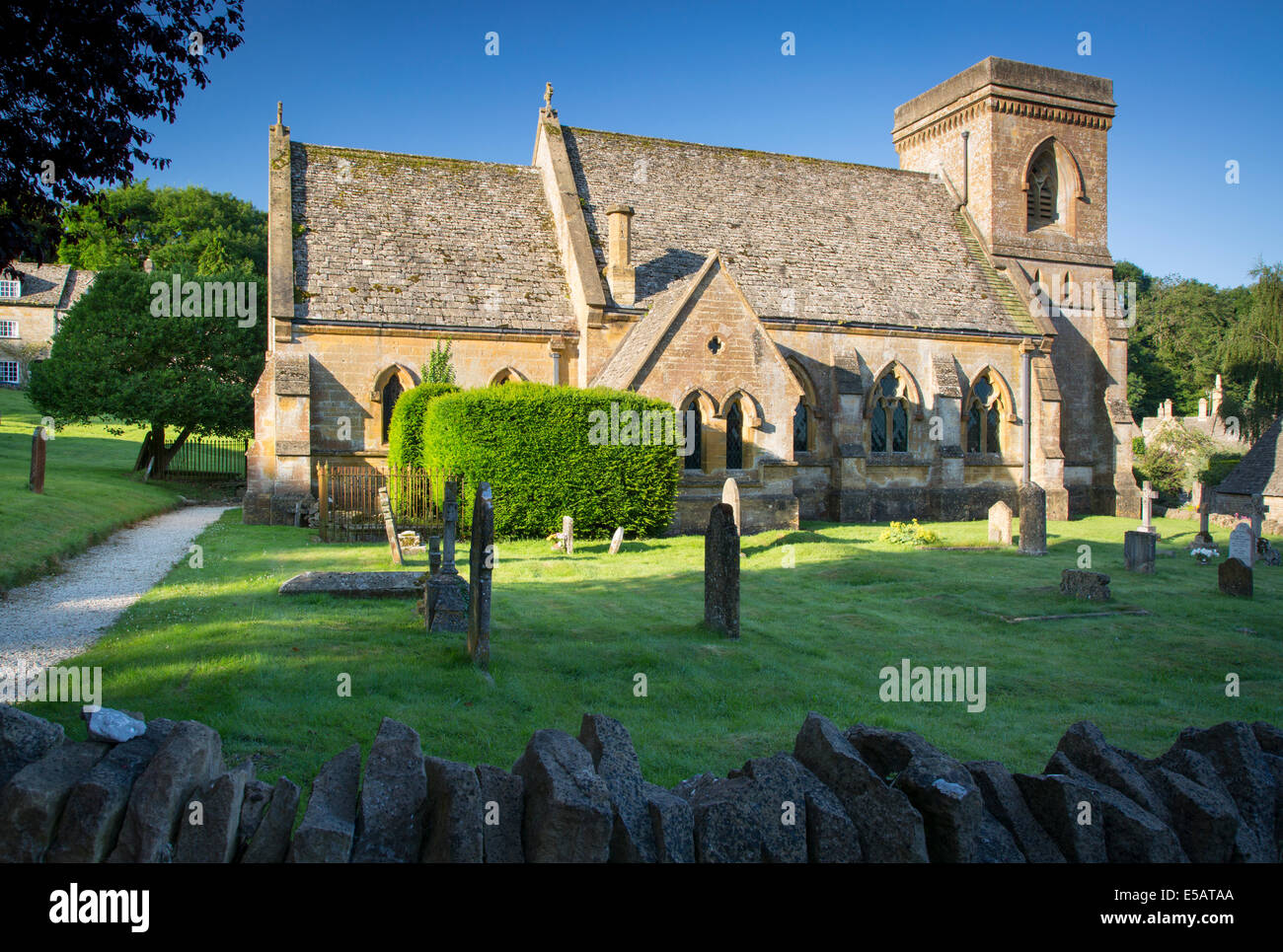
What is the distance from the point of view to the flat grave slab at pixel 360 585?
12266mm

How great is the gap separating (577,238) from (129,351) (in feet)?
57.8

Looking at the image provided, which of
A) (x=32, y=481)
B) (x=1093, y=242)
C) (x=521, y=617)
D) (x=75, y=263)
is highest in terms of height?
(x=75, y=263)

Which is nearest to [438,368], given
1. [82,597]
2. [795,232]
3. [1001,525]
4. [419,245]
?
[419,245]

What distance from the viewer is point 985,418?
3073 centimetres

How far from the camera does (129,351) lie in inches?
1266

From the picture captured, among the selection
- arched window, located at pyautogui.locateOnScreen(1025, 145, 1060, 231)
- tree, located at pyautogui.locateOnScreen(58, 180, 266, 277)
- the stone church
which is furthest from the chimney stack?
tree, located at pyautogui.locateOnScreen(58, 180, 266, 277)

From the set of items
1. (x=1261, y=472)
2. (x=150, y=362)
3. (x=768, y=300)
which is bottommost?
(x=1261, y=472)

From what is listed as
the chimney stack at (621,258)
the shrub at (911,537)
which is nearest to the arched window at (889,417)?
the shrub at (911,537)

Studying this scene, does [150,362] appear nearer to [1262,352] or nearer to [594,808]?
[594,808]

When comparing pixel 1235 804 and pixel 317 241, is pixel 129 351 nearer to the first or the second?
pixel 317 241

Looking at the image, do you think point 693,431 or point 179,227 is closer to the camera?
point 693,431

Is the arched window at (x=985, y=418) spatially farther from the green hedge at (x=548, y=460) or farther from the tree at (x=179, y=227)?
the tree at (x=179, y=227)

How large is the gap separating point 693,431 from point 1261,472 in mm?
19957

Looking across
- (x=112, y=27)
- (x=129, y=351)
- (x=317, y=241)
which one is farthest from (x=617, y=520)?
(x=129, y=351)
